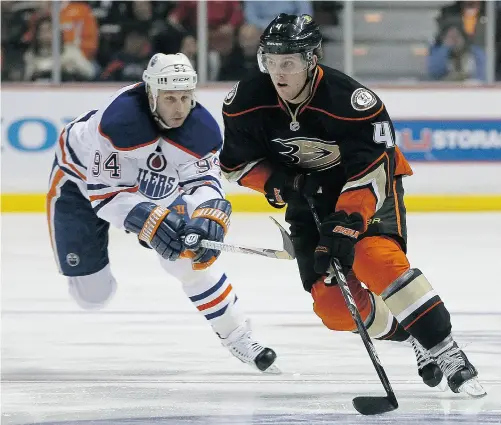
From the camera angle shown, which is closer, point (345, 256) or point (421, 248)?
point (345, 256)

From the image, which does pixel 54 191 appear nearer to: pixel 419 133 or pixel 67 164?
pixel 67 164

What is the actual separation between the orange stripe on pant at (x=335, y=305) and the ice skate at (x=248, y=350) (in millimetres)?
313

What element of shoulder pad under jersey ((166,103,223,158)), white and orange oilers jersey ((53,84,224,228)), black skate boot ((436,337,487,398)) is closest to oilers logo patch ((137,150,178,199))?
white and orange oilers jersey ((53,84,224,228))

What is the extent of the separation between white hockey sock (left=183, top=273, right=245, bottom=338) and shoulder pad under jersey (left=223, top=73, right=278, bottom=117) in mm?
687

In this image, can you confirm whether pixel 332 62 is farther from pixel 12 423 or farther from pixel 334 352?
pixel 12 423

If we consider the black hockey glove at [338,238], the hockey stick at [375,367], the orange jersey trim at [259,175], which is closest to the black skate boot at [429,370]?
the hockey stick at [375,367]

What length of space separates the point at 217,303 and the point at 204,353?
0.94 feet

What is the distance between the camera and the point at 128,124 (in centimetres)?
357

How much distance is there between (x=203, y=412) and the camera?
3.06m

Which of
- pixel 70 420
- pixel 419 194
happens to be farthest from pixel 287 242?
pixel 419 194

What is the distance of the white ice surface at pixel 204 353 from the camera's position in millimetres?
3061

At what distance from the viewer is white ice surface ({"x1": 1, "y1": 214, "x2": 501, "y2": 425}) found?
10.0 ft

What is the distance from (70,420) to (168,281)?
230cm

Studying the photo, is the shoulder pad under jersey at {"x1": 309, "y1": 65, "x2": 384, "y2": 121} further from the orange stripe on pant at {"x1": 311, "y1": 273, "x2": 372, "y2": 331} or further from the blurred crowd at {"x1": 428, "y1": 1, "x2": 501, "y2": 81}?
the blurred crowd at {"x1": 428, "y1": 1, "x2": 501, "y2": 81}
